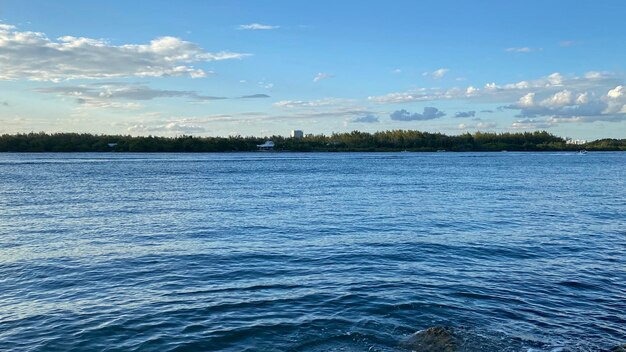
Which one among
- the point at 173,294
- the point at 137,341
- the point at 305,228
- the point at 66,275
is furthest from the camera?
the point at 305,228

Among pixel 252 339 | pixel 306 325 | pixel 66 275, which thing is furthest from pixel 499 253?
pixel 66 275

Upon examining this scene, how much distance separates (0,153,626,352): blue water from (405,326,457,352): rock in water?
0.34 m

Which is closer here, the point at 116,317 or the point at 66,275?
→ the point at 116,317

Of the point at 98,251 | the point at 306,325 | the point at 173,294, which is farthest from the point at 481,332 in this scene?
the point at 98,251

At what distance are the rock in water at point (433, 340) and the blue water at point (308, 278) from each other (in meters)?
0.34

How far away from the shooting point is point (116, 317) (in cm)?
1741

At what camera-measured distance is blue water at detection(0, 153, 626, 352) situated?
627 inches

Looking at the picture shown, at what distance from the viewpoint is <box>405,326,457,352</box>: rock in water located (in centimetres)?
1448

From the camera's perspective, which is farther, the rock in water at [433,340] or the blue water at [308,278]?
the blue water at [308,278]

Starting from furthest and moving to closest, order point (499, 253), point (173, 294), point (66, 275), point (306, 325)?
point (499, 253) < point (66, 275) < point (173, 294) < point (306, 325)

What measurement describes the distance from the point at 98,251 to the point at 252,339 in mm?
15321

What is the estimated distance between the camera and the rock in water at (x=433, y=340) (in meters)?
14.5

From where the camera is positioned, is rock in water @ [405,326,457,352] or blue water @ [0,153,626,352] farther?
blue water @ [0,153,626,352]

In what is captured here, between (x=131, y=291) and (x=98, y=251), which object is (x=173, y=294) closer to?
(x=131, y=291)
